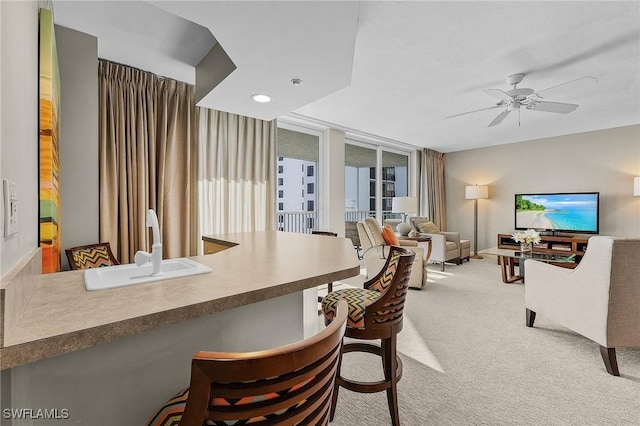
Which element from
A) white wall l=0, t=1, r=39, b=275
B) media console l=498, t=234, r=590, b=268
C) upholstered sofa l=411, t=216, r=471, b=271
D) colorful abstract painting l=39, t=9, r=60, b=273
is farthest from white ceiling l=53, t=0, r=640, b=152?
upholstered sofa l=411, t=216, r=471, b=271

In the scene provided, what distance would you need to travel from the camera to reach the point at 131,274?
126cm

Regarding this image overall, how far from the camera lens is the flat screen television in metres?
5.34

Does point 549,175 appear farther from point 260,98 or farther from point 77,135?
point 77,135

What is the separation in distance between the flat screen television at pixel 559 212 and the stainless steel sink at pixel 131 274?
6572mm

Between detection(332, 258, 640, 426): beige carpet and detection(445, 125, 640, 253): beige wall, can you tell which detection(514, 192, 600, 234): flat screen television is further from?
detection(332, 258, 640, 426): beige carpet

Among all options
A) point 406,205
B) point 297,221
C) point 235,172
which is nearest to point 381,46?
point 235,172

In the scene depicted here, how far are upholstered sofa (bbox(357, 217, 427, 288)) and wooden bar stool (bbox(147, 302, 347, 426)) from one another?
345 centimetres

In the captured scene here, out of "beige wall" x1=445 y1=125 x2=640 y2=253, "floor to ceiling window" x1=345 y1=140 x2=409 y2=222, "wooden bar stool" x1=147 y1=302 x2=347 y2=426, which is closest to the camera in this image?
"wooden bar stool" x1=147 y1=302 x2=347 y2=426

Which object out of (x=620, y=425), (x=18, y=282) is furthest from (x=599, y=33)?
(x=18, y=282)

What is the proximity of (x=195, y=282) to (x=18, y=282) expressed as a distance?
444 mm

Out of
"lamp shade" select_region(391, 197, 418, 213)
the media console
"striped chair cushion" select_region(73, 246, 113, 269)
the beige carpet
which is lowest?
the beige carpet

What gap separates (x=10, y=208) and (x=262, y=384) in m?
0.76

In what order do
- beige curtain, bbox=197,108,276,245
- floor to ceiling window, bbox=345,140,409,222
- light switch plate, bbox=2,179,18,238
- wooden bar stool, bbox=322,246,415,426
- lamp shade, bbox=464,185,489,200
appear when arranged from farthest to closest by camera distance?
lamp shade, bbox=464,185,489,200 → floor to ceiling window, bbox=345,140,409,222 → beige curtain, bbox=197,108,276,245 → wooden bar stool, bbox=322,246,415,426 → light switch plate, bbox=2,179,18,238

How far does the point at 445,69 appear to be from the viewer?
2.92 metres
